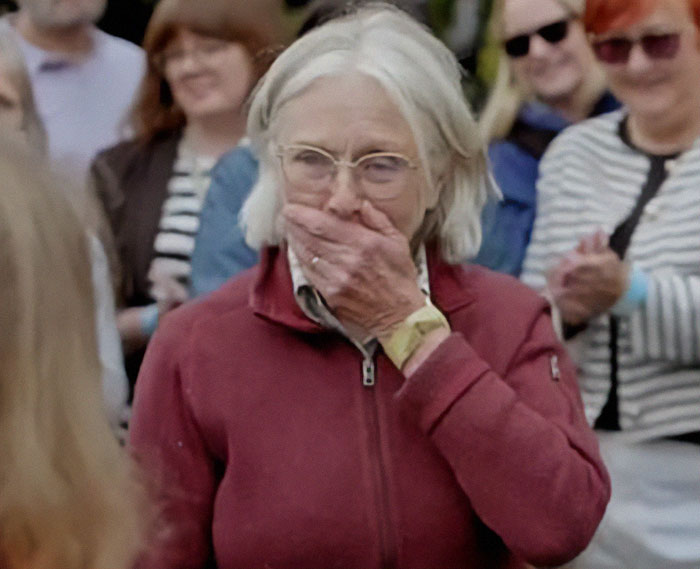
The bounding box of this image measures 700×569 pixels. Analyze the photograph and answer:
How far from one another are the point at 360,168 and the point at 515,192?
90 cm

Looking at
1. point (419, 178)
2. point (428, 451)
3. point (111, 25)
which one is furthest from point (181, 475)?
point (111, 25)

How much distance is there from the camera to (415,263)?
1999mm

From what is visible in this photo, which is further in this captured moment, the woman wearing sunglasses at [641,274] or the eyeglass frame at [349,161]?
the woman wearing sunglasses at [641,274]

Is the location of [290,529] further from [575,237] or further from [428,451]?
[575,237]

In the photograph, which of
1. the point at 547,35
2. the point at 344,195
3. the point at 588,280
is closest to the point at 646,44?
the point at 547,35

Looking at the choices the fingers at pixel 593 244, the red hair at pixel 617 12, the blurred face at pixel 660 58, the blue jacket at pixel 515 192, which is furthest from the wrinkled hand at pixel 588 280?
the red hair at pixel 617 12

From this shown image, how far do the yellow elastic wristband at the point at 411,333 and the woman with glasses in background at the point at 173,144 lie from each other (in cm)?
107

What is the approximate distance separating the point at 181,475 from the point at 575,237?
3.48 feet

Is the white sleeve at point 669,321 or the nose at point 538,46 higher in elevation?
the nose at point 538,46

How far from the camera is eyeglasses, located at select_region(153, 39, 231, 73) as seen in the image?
300 centimetres

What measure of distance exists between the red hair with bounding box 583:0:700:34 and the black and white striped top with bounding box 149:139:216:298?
863 millimetres

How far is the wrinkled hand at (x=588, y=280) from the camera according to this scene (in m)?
2.43

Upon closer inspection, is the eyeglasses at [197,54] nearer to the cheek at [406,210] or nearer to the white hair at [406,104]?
the white hair at [406,104]

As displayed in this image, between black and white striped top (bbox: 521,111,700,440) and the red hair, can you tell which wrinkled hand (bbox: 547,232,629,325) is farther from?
the red hair
